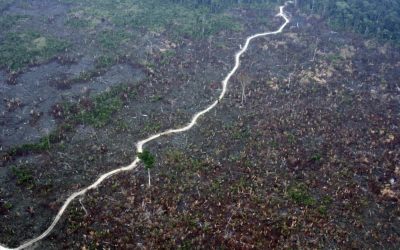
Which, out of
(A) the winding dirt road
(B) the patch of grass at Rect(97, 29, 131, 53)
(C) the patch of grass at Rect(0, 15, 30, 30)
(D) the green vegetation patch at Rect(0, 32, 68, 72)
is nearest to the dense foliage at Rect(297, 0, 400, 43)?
(A) the winding dirt road

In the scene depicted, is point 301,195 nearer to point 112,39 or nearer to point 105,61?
point 105,61

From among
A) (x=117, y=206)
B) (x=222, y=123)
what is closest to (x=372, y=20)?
(x=222, y=123)

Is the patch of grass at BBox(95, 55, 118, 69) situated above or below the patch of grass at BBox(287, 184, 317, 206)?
above

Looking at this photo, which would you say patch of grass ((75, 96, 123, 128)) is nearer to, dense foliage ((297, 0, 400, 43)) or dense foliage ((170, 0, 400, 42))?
dense foliage ((170, 0, 400, 42))

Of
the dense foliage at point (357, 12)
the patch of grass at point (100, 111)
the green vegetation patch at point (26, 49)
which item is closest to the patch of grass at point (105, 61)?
the green vegetation patch at point (26, 49)

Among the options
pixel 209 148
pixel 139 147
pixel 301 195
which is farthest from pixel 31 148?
pixel 301 195

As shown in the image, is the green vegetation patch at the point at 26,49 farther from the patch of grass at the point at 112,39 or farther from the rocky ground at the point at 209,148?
the patch of grass at the point at 112,39
